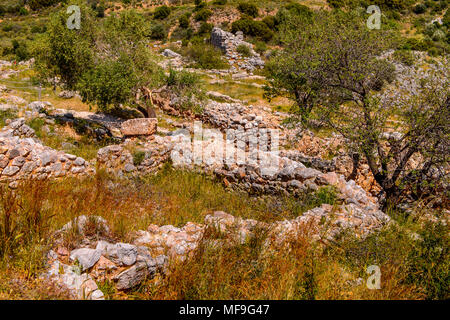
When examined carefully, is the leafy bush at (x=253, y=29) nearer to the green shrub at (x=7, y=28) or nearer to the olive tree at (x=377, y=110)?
the olive tree at (x=377, y=110)

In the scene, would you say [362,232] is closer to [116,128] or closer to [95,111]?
[116,128]

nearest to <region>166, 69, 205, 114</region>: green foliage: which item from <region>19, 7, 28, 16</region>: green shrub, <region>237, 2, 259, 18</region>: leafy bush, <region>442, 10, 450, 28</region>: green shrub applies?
<region>237, 2, 259, 18</region>: leafy bush

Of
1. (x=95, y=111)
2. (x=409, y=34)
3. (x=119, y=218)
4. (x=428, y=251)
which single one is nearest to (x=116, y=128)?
(x=95, y=111)

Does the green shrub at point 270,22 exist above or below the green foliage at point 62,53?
above

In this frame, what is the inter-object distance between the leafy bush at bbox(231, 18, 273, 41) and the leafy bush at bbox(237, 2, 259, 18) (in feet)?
19.6

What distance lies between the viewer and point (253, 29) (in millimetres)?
42781

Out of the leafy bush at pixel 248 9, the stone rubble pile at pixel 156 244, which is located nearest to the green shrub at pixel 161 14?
the leafy bush at pixel 248 9

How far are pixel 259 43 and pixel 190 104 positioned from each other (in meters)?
26.4

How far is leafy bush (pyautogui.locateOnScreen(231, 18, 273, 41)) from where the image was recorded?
42781mm

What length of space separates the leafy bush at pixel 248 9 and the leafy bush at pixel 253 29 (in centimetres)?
596

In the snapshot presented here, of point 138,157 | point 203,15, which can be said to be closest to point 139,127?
point 138,157

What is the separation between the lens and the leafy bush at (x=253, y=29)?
4278 centimetres

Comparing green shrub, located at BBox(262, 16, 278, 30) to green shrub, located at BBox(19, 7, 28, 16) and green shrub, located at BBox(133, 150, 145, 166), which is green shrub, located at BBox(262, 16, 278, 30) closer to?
green shrub, located at BBox(133, 150, 145, 166)

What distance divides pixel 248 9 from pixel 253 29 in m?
7.76
